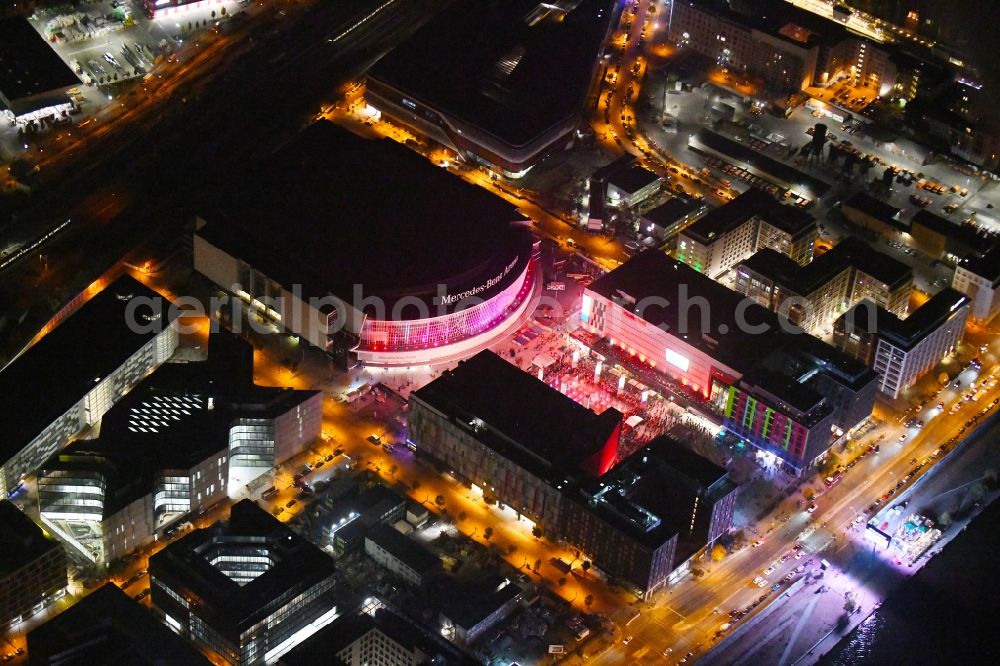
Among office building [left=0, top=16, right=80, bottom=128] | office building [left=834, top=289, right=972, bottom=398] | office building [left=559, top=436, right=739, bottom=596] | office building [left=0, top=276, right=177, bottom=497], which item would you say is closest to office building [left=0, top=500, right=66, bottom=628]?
office building [left=0, top=276, right=177, bottom=497]

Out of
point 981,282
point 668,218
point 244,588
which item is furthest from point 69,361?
point 981,282

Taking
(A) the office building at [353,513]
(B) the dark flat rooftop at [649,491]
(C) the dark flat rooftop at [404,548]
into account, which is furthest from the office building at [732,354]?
(C) the dark flat rooftop at [404,548]

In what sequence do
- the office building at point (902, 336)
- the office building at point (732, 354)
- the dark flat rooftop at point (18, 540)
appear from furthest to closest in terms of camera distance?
the office building at point (902, 336) < the office building at point (732, 354) < the dark flat rooftop at point (18, 540)

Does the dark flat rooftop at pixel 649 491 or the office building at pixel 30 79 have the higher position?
the office building at pixel 30 79

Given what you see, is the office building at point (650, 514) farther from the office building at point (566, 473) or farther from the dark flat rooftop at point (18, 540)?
the dark flat rooftop at point (18, 540)

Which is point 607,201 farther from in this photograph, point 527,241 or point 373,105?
point 373,105

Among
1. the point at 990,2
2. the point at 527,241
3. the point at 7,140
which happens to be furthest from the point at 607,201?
the point at 7,140

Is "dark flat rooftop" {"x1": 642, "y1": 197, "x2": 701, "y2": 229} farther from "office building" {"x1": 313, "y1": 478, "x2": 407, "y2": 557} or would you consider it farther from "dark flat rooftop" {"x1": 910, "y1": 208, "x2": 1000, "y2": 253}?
"office building" {"x1": 313, "y1": 478, "x2": 407, "y2": 557}
